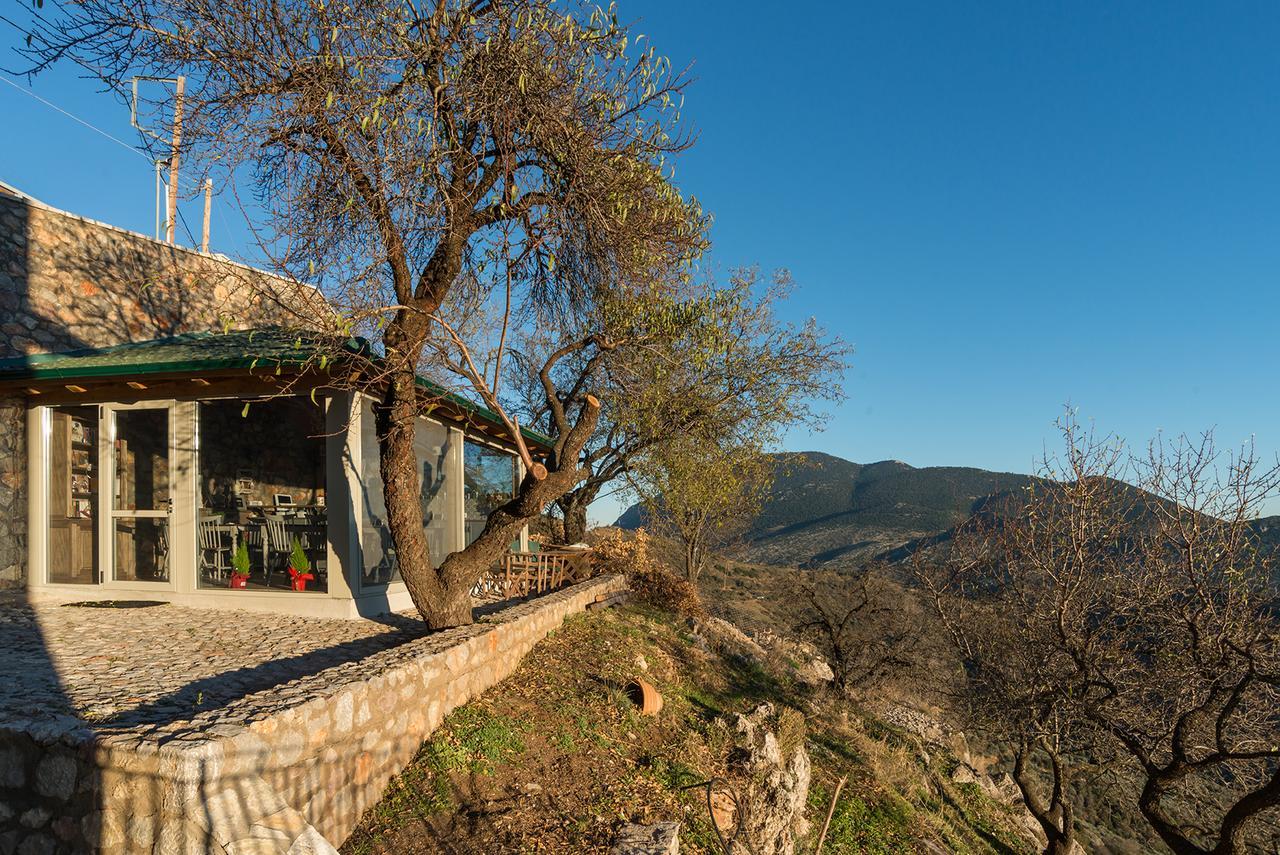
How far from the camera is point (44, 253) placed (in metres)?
11.6

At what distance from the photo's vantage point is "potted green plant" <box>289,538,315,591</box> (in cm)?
841

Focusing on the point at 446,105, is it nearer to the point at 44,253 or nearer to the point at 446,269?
the point at 446,269

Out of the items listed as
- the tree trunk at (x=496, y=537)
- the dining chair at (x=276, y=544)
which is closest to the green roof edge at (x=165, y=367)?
the tree trunk at (x=496, y=537)

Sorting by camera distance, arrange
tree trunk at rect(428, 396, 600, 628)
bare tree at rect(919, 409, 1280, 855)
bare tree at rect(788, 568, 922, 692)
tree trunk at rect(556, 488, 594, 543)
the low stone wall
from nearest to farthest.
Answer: the low stone wall < tree trunk at rect(428, 396, 600, 628) < bare tree at rect(919, 409, 1280, 855) < bare tree at rect(788, 568, 922, 692) < tree trunk at rect(556, 488, 594, 543)

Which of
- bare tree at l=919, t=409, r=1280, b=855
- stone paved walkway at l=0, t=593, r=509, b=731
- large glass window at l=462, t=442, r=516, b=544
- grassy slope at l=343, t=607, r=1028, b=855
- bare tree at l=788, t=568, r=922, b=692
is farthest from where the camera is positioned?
bare tree at l=788, t=568, r=922, b=692

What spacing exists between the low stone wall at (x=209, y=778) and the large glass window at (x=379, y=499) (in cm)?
390

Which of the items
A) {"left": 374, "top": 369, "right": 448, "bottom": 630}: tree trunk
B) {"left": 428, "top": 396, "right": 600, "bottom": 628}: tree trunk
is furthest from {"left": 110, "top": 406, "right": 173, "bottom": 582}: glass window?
{"left": 428, "top": 396, "right": 600, "bottom": 628}: tree trunk

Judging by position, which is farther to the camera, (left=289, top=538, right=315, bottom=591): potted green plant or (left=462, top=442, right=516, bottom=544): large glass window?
(left=462, top=442, right=516, bottom=544): large glass window

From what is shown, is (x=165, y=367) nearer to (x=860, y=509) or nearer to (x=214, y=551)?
(x=214, y=551)

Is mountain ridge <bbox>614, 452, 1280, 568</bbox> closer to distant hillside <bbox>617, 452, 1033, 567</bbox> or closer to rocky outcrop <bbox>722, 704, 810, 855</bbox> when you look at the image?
distant hillside <bbox>617, 452, 1033, 567</bbox>

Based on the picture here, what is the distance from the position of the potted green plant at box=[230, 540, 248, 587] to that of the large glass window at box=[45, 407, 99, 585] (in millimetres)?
1767

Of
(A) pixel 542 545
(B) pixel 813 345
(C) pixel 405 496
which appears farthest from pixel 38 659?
(B) pixel 813 345

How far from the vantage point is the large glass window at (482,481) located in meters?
12.3

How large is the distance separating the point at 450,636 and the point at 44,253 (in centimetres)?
1018
